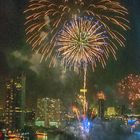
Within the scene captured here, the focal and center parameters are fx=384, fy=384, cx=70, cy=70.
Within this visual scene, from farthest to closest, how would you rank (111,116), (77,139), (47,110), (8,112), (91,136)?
(8,112)
(47,110)
(111,116)
(77,139)
(91,136)

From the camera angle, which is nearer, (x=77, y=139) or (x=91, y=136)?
(x=91, y=136)

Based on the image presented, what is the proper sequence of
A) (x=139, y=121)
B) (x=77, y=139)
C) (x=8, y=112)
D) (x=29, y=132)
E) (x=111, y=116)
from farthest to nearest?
1. (x=8, y=112)
2. (x=29, y=132)
3. (x=111, y=116)
4. (x=139, y=121)
5. (x=77, y=139)

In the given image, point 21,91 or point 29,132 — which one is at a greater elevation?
point 21,91

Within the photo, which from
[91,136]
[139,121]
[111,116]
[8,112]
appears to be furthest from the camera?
[8,112]

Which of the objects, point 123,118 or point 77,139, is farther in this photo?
point 123,118

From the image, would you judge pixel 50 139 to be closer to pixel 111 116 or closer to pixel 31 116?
pixel 111 116

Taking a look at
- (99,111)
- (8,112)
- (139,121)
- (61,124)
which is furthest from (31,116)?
(139,121)

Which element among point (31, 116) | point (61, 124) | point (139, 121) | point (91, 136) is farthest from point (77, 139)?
point (31, 116)

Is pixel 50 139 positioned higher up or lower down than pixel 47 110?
lower down

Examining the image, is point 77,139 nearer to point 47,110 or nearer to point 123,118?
point 123,118
